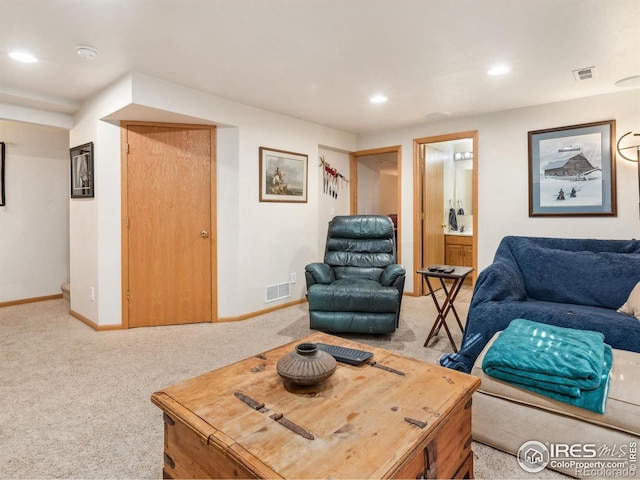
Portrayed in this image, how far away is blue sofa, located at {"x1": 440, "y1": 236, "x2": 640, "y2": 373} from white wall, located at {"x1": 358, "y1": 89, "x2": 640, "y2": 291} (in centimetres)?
96

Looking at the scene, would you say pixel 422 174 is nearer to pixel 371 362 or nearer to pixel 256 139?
pixel 256 139

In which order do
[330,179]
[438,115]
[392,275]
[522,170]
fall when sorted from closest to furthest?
[392,275] < [522,170] < [438,115] < [330,179]

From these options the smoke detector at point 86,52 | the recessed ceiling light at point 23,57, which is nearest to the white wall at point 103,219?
the recessed ceiling light at point 23,57

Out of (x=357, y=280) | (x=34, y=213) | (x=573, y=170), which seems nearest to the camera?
(x=357, y=280)

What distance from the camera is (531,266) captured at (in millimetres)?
2840

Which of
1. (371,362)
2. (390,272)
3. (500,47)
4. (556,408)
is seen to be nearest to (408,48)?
(500,47)

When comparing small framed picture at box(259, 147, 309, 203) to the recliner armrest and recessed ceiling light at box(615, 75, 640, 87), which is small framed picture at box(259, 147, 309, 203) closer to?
the recliner armrest

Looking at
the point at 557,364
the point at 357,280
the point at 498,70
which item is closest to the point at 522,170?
the point at 498,70

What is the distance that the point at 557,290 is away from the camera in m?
2.67

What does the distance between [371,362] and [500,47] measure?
7.61 feet

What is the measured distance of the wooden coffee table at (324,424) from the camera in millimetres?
957

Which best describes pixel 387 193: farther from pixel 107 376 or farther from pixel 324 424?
pixel 324 424

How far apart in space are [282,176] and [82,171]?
2.03 m

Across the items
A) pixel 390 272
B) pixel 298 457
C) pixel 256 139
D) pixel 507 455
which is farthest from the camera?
pixel 256 139
